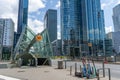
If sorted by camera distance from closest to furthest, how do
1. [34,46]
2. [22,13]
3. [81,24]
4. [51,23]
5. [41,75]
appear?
1. [41,75]
2. [34,46]
3. [81,24]
4. [51,23]
5. [22,13]

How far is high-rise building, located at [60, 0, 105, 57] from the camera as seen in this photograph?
117375 mm

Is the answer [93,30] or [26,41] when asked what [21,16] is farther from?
[26,41]

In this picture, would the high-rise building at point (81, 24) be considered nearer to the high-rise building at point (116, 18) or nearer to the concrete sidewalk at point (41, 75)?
the high-rise building at point (116, 18)

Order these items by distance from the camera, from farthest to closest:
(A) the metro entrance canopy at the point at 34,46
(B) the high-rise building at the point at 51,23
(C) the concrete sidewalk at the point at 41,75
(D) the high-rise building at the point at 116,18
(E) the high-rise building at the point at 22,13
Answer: (B) the high-rise building at the point at 51,23 → (E) the high-rise building at the point at 22,13 → (D) the high-rise building at the point at 116,18 → (A) the metro entrance canopy at the point at 34,46 → (C) the concrete sidewalk at the point at 41,75

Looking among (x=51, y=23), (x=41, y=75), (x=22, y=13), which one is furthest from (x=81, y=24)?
(x=41, y=75)

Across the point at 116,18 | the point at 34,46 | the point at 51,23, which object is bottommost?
the point at 34,46

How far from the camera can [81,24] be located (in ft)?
407

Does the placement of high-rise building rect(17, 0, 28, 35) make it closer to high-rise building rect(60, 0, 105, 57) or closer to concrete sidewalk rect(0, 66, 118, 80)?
high-rise building rect(60, 0, 105, 57)

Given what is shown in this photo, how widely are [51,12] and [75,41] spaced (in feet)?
270

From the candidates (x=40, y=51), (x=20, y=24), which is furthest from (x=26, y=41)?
(x=20, y=24)

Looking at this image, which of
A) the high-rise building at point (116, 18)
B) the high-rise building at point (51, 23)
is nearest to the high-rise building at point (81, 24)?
the high-rise building at point (116, 18)

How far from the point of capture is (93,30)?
122 metres

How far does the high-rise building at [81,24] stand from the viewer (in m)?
117

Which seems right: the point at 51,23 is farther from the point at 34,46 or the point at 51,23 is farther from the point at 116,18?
the point at 34,46
